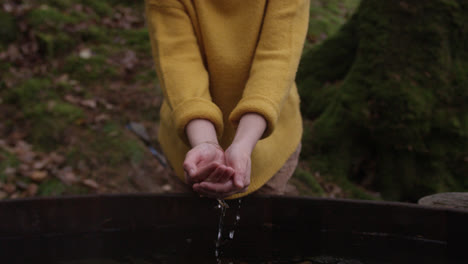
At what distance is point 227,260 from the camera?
4.81ft

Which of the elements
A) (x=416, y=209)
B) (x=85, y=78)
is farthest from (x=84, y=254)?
(x=85, y=78)

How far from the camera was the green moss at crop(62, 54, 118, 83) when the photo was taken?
3.72 metres

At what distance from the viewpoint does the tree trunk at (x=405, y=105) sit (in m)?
2.69

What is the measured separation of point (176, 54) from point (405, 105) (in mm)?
1723

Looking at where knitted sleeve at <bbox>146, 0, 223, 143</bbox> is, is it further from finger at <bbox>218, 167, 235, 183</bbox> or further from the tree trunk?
the tree trunk

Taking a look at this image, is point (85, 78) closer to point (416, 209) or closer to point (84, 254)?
point (84, 254)

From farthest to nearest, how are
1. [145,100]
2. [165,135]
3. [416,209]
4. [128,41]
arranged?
[128,41] < [145,100] < [165,135] < [416,209]

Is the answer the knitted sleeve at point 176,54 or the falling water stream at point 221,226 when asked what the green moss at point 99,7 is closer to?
the knitted sleeve at point 176,54

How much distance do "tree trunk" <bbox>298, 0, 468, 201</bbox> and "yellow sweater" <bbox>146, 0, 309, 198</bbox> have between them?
1.33 m

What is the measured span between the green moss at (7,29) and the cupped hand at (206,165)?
334 centimetres

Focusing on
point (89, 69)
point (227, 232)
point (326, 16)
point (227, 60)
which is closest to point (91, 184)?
point (89, 69)

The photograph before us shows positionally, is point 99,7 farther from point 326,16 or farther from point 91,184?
point 326,16

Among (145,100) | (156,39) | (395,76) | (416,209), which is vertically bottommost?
(145,100)

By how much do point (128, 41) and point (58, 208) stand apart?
309cm
